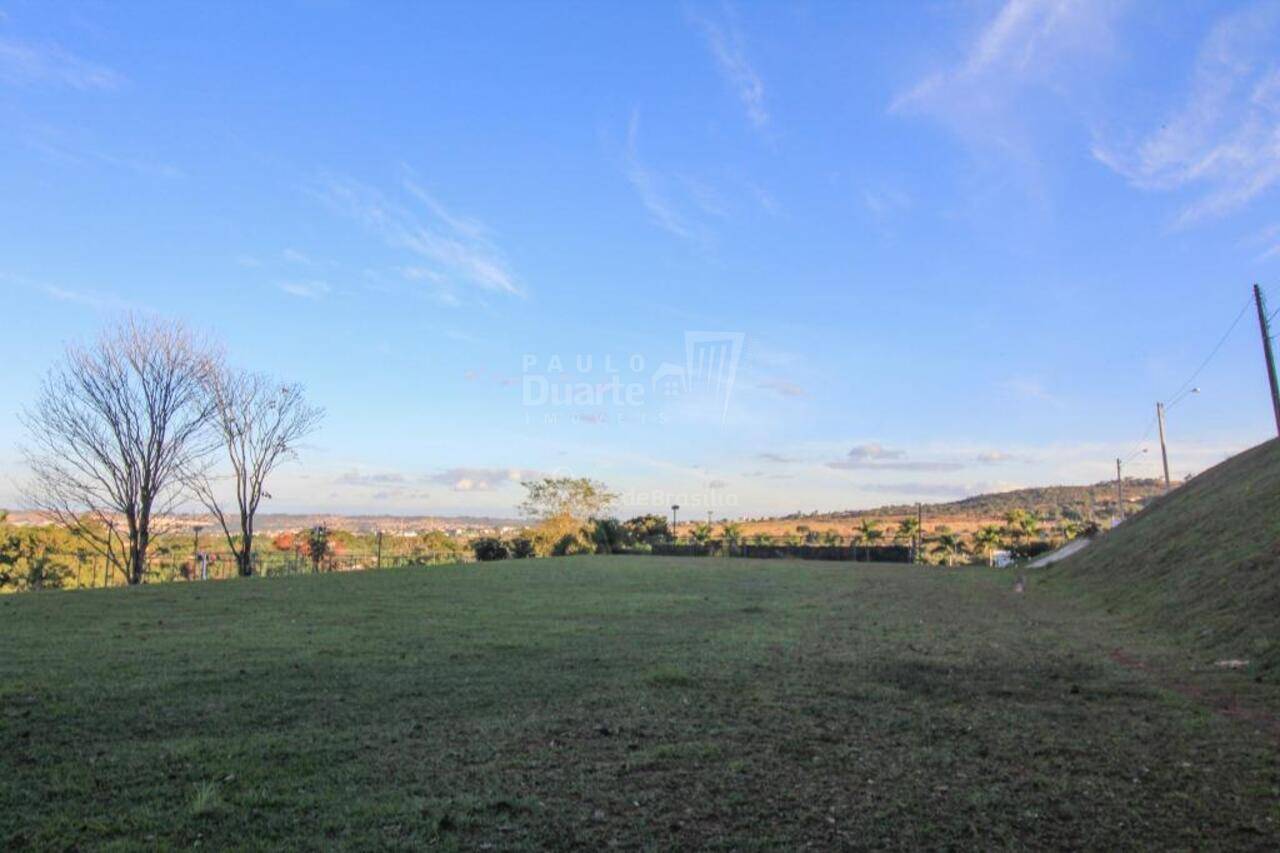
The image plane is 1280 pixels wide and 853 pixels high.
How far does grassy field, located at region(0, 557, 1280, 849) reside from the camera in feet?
10.6

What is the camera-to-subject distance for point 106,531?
2348cm

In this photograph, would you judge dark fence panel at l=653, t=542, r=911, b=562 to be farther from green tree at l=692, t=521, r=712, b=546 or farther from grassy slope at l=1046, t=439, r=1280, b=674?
grassy slope at l=1046, t=439, r=1280, b=674

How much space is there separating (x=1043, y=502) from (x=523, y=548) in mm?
70304

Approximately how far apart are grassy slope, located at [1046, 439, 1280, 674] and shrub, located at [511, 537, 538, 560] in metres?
Answer: 27.5

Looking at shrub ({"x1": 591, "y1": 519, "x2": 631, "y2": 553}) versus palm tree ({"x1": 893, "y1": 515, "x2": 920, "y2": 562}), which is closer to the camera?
shrub ({"x1": 591, "y1": 519, "x2": 631, "y2": 553})

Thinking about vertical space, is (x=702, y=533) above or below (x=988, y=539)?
above

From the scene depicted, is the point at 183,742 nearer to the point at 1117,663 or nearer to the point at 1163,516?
the point at 1117,663

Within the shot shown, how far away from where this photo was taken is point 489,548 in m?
40.6

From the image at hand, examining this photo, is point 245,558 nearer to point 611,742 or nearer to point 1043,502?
point 611,742

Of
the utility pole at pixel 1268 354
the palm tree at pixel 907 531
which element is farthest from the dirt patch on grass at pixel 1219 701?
the palm tree at pixel 907 531

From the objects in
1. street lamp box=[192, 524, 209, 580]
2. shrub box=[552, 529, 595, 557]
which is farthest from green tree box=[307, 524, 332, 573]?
shrub box=[552, 529, 595, 557]

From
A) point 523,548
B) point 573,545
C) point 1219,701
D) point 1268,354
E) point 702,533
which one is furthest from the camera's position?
point 702,533

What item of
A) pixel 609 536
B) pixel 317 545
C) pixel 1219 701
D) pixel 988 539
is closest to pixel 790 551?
pixel 609 536

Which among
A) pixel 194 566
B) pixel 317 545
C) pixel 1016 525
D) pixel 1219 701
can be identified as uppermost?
pixel 1016 525
